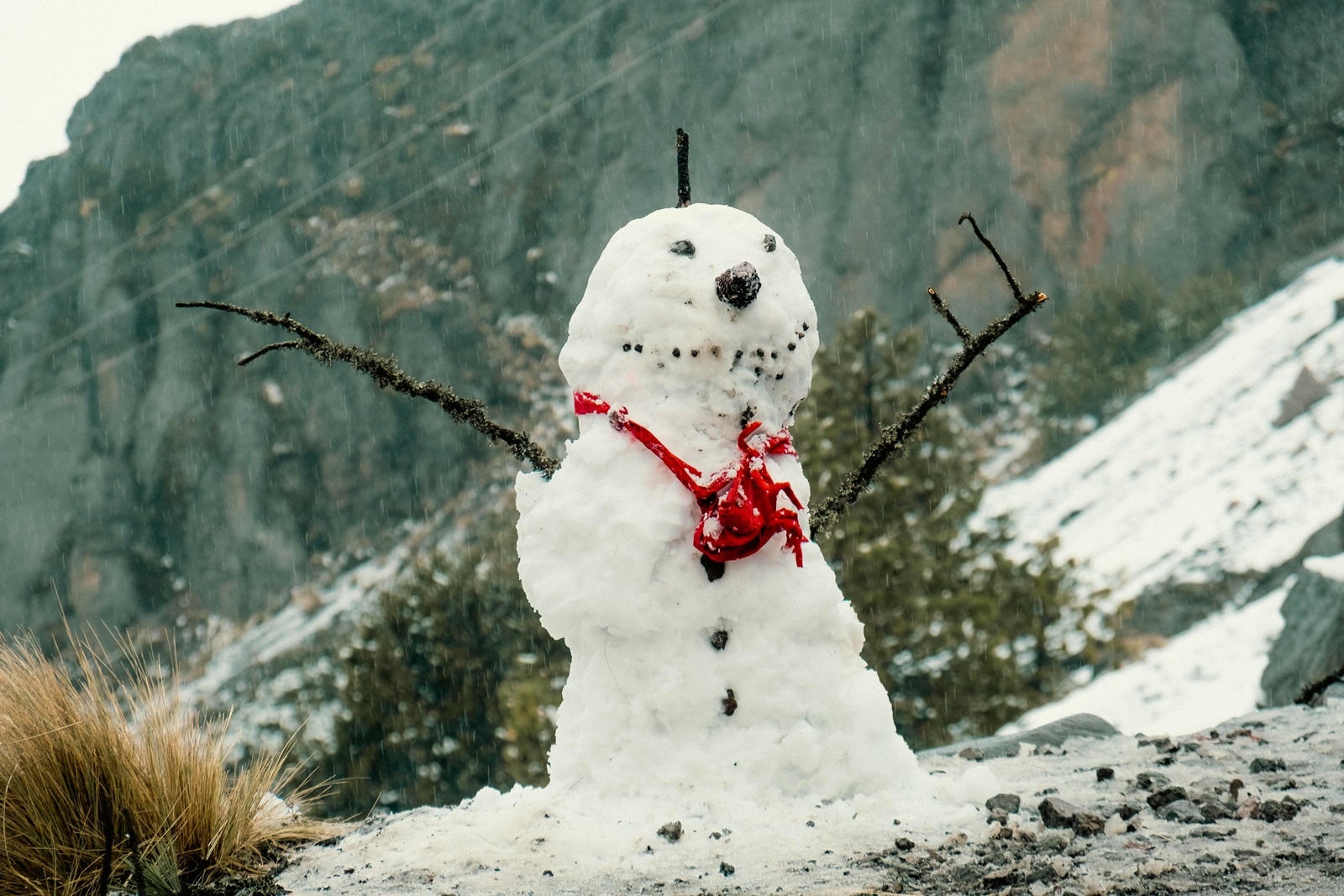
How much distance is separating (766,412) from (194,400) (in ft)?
122

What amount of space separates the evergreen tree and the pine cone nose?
18.0 feet

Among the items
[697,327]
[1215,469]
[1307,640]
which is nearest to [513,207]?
[1215,469]

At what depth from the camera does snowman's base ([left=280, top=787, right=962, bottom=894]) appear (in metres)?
2.38

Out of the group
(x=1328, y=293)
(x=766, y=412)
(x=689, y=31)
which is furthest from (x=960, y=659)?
(x=689, y=31)

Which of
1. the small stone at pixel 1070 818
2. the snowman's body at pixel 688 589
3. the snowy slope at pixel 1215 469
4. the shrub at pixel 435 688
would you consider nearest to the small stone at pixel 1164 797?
the small stone at pixel 1070 818

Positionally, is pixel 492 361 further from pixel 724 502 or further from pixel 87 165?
pixel 724 502

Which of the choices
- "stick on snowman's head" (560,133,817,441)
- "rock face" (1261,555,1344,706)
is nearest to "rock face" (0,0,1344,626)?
"rock face" (1261,555,1344,706)

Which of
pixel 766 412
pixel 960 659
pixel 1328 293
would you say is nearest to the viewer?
pixel 766 412

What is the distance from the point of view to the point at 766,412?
9.91 feet

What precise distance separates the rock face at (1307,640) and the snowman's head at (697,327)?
3.79 m

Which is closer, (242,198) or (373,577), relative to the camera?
(373,577)

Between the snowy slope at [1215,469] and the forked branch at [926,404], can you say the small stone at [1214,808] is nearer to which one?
the forked branch at [926,404]

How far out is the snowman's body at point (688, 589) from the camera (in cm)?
282

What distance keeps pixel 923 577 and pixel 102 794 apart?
23.9ft
